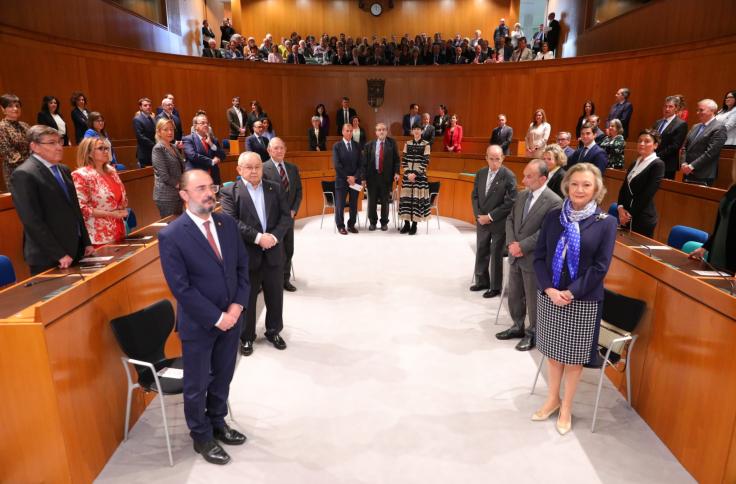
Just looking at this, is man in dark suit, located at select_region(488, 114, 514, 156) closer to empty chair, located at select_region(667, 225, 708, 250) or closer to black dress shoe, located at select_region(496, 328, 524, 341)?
empty chair, located at select_region(667, 225, 708, 250)

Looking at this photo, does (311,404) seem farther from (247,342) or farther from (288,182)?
(288,182)

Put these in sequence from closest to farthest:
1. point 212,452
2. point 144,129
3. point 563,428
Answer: point 212,452 → point 563,428 → point 144,129

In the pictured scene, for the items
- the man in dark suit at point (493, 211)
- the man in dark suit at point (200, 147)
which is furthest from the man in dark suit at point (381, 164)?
the man in dark suit at point (493, 211)

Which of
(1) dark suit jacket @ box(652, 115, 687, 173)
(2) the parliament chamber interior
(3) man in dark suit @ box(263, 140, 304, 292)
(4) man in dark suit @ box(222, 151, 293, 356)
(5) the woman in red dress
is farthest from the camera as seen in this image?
(1) dark suit jacket @ box(652, 115, 687, 173)

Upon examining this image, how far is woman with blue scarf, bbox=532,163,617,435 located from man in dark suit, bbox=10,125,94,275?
2.78 meters

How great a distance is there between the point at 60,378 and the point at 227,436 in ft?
3.00

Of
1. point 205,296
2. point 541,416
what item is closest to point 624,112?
point 541,416

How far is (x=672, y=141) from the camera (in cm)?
512

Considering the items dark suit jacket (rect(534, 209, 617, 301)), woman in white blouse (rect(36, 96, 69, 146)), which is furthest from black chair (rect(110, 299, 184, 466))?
woman in white blouse (rect(36, 96, 69, 146))

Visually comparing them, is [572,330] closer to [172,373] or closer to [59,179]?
[172,373]

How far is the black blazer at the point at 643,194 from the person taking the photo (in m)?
3.79

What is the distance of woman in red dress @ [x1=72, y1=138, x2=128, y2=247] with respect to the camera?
3287 mm

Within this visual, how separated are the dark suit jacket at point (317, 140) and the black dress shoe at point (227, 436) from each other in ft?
26.6

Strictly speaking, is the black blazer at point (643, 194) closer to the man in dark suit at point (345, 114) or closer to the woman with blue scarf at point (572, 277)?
the woman with blue scarf at point (572, 277)
